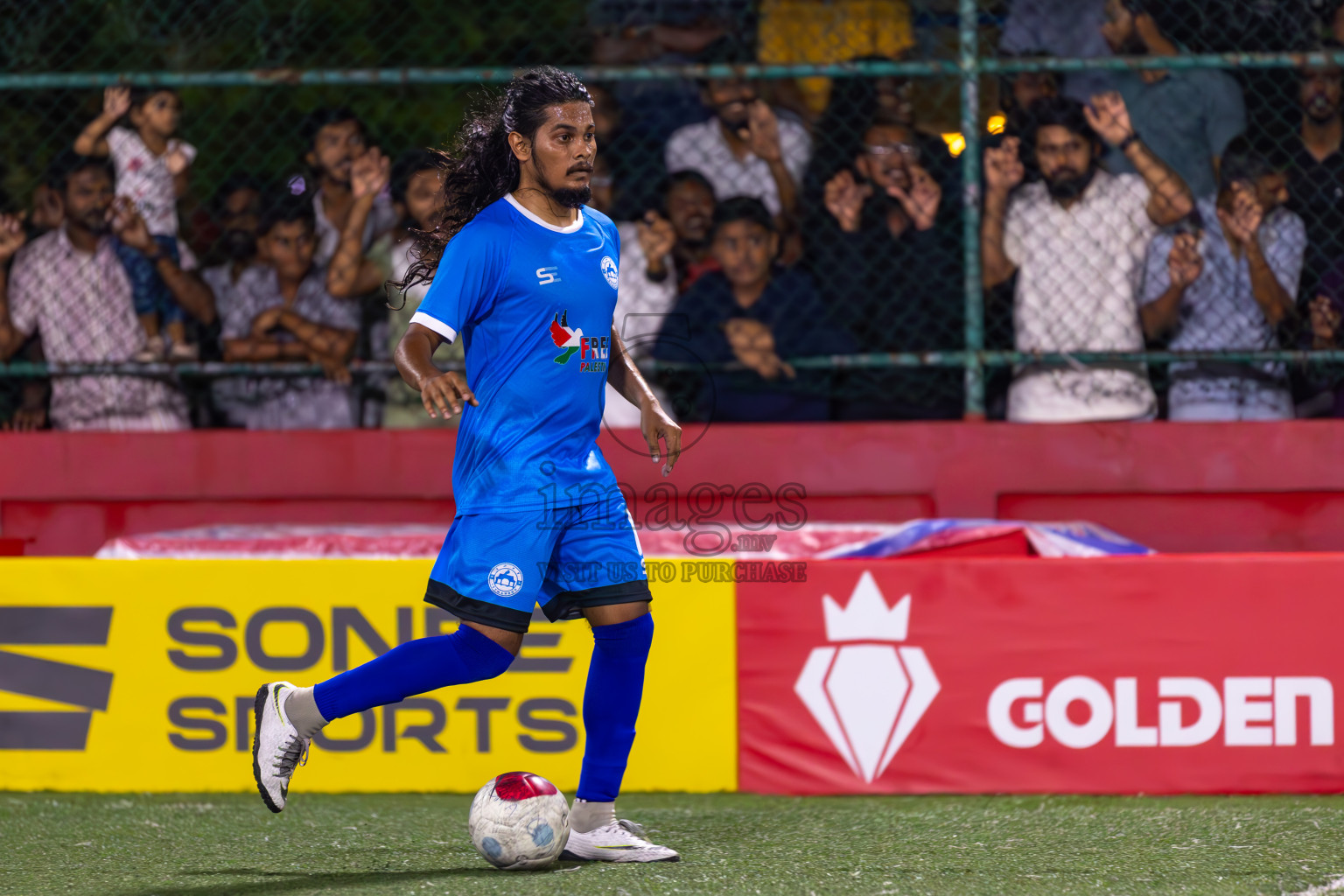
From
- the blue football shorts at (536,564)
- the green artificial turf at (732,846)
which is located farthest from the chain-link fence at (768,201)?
the blue football shorts at (536,564)

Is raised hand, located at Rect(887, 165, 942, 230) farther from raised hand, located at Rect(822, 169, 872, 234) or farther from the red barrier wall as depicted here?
the red barrier wall

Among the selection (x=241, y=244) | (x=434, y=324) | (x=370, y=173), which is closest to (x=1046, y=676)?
(x=434, y=324)

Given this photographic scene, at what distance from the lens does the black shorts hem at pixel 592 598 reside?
11.4 ft

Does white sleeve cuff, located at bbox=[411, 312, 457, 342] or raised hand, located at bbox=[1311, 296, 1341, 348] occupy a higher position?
raised hand, located at bbox=[1311, 296, 1341, 348]

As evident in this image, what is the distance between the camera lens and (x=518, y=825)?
3.34 m

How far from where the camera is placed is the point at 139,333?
5.63 m

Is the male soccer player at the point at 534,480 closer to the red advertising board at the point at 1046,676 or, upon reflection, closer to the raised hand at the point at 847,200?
the red advertising board at the point at 1046,676

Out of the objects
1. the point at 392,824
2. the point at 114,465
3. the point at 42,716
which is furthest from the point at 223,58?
the point at 392,824

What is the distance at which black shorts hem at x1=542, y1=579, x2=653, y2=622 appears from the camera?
347cm

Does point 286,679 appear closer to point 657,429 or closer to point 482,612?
point 482,612

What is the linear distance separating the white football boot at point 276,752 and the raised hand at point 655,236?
2.58 metres

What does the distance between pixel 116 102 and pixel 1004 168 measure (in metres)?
3.38

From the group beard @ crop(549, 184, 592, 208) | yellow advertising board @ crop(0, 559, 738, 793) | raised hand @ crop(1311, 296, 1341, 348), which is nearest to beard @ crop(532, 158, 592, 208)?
beard @ crop(549, 184, 592, 208)

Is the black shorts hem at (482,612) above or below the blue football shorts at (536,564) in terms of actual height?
below
